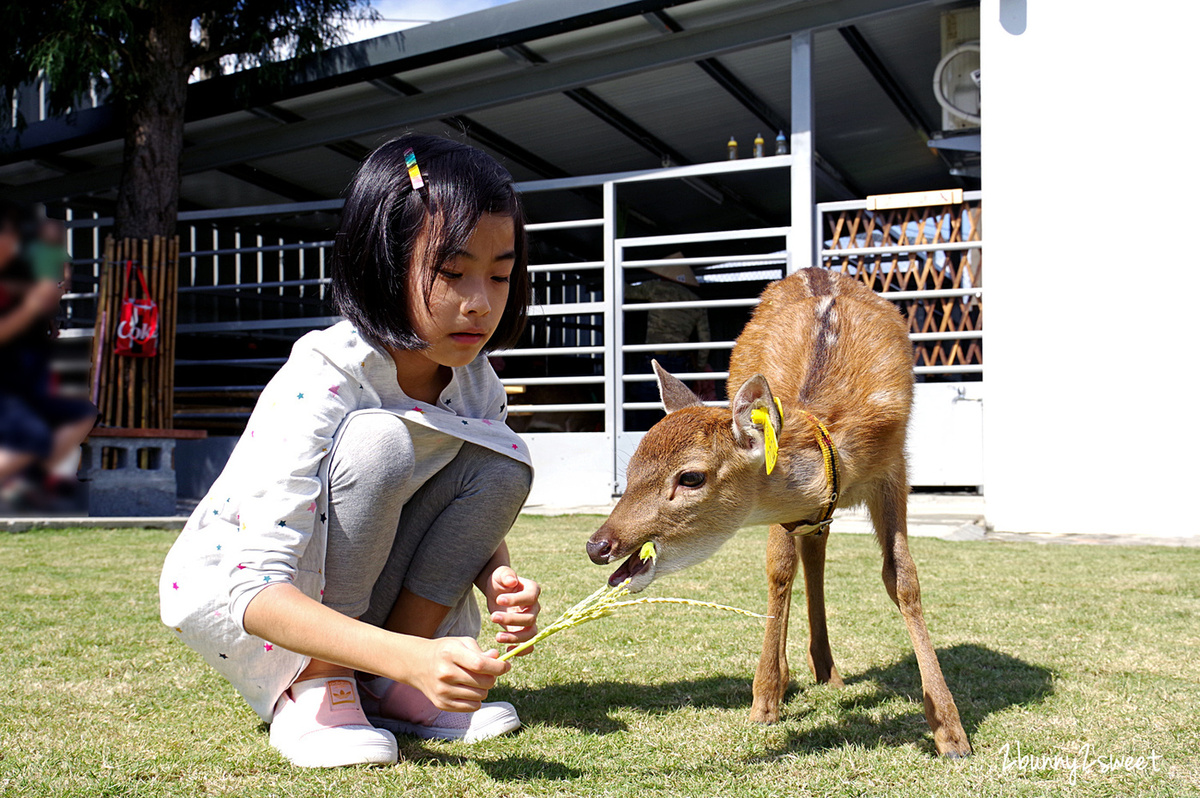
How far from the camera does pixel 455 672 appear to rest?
1.78 m

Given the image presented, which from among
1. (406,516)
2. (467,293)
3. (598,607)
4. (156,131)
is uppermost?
(156,131)

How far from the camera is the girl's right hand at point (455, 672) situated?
1.78 metres

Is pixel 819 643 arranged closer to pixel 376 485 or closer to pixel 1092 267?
pixel 376 485

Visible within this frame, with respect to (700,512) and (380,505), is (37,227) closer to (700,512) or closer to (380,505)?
(380,505)

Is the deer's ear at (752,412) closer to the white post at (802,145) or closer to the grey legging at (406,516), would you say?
the grey legging at (406,516)

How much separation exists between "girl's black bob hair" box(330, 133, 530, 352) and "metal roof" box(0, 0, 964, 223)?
22.9 feet

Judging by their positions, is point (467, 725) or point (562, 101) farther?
point (562, 101)

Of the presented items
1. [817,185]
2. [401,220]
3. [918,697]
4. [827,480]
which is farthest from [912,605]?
[817,185]

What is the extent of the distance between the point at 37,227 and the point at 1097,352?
297 inches

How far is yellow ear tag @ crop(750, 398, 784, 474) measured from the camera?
2.57m

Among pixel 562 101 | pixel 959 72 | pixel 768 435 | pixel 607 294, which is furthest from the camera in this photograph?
pixel 562 101

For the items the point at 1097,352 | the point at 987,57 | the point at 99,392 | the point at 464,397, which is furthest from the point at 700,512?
the point at 99,392

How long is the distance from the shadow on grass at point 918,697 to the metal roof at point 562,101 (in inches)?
264

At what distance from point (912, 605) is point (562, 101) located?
29.0ft
